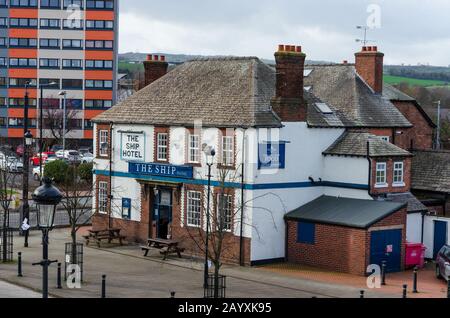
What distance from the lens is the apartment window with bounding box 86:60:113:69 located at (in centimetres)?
10238

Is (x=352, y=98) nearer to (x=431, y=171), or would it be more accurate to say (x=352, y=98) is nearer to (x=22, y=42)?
(x=431, y=171)

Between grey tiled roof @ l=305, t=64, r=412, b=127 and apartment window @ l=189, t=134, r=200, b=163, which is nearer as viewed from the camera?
apartment window @ l=189, t=134, r=200, b=163

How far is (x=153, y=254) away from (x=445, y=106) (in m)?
125

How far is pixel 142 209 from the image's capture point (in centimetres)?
4228

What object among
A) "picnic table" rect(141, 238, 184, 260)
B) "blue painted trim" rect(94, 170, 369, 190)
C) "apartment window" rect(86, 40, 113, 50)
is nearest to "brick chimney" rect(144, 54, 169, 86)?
"blue painted trim" rect(94, 170, 369, 190)

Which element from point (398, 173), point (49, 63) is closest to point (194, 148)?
point (398, 173)

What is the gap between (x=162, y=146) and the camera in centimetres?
4103

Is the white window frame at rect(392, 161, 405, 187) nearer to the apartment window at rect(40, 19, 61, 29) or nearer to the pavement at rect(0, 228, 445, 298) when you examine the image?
the pavement at rect(0, 228, 445, 298)

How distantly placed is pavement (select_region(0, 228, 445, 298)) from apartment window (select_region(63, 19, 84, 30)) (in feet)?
204

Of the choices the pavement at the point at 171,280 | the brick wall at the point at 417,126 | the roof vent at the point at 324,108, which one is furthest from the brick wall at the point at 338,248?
the brick wall at the point at 417,126

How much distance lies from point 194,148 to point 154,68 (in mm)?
9091

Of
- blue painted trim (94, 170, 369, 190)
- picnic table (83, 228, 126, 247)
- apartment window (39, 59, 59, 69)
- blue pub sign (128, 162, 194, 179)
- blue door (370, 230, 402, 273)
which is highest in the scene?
apartment window (39, 59, 59, 69)

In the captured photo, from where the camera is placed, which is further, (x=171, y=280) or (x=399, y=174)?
(x=399, y=174)

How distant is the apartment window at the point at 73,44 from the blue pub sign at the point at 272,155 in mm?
67222
